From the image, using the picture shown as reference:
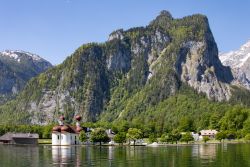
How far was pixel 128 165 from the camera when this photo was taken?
300 feet

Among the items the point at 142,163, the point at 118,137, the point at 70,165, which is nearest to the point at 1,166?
the point at 70,165

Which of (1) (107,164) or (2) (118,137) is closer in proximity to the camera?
(1) (107,164)

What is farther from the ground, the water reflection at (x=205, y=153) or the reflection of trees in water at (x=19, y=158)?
the reflection of trees in water at (x=19, y=158)

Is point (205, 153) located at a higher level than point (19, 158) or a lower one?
lower

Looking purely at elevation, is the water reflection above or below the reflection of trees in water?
below

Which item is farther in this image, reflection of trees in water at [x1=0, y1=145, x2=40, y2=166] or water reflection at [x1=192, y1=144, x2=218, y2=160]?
water reflection at [x1=192, y1=144, x2=218, y2=160]

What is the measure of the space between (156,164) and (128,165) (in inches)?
215

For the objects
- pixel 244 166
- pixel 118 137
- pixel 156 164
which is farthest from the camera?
pixel 118 137

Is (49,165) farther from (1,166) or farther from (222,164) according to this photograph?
(222,164)

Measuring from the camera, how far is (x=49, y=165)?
9275cm

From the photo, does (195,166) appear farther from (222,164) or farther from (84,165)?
(84,165)

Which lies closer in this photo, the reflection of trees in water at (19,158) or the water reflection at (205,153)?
the reflection of trees in water at (19,158)

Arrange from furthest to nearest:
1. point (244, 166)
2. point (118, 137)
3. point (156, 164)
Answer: point (118, 137) → point (156, 164) → point (244, 166)

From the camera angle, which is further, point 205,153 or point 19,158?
point 205,153
